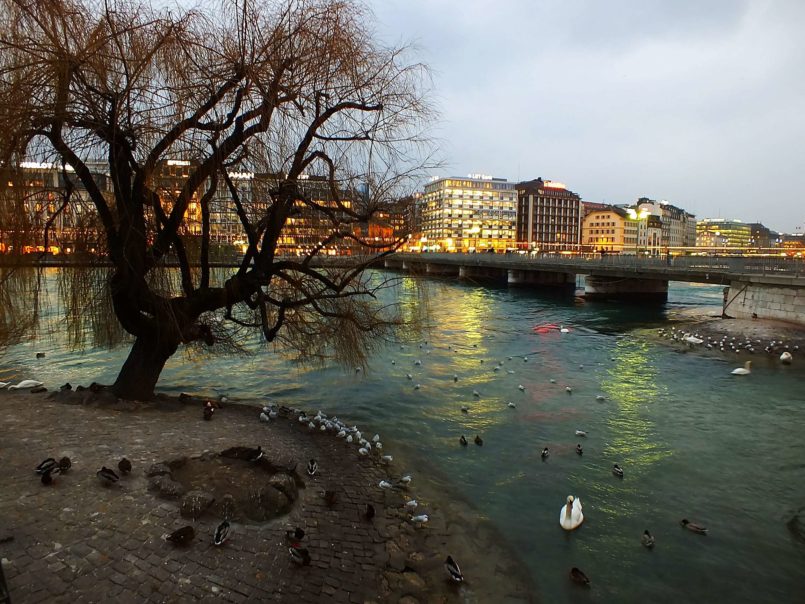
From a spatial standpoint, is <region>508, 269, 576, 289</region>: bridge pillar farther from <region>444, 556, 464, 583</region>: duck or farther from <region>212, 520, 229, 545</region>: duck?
<region>212, 520, 229, 545</region>: duck

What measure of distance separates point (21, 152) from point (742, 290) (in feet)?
136

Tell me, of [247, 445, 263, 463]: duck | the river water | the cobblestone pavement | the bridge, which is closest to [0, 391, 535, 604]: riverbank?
the cobblestone pavement

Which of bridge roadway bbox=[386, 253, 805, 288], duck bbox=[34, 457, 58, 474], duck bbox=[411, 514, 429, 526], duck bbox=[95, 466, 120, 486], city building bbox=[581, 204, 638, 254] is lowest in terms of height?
duck bbox=[411, 514, 429, 526]

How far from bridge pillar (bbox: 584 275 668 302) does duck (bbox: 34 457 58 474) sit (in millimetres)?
55194

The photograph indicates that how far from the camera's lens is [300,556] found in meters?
6.99

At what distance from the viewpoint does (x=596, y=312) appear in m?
46.2

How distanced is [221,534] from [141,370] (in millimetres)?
7147

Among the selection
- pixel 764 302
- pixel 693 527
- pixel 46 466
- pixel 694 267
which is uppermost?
pixel 694 267

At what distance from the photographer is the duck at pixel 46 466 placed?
25.6ft

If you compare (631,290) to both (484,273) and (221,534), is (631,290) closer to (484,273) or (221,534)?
(484,273)

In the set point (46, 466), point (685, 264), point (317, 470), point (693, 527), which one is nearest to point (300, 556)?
point (317, 470)

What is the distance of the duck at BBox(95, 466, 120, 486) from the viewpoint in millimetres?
7938

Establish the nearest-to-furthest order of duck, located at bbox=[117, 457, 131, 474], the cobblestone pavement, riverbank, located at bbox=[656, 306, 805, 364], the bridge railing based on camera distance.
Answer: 1. the cobblestone pavement
2. duck, located at bbox=[117, 457, 131, 474]
3. riverbank, located at bbox=[656, 306, 805, 364]
4. the bridge railing

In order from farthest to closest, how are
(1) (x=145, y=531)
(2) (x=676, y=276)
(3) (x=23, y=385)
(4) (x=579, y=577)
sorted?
1. (2) (x=676, y=276)
2. (3) (x=23, y=385)
3. (4) (x=579, y=577)
4. (1) (x=145, y=531)
